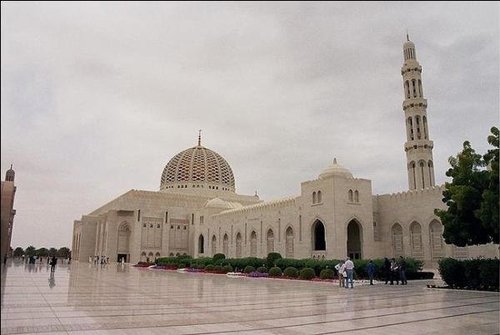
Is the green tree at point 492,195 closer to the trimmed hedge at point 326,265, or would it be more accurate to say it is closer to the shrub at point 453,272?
the trimmed hedge at point 326,265

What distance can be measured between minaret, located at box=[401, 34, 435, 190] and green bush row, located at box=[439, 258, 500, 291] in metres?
14.8

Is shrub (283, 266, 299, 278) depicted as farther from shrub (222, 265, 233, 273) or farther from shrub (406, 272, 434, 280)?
shrub (222, 265, 233, 273)

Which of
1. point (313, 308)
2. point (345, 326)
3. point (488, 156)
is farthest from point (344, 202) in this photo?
point (345, 326)

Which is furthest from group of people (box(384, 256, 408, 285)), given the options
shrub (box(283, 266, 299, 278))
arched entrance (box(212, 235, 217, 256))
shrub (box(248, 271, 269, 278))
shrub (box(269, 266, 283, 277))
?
arched entrance (box(212, 235, 217, 256))

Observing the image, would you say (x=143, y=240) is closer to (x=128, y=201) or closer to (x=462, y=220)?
(x=128, y=201)

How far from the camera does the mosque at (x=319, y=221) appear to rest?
80.1 feet

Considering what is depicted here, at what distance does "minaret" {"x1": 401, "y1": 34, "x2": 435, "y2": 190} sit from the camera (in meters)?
28.0

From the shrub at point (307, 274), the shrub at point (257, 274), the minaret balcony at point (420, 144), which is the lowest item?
the shrub at point (257, 274)

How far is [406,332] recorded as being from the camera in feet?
19.6

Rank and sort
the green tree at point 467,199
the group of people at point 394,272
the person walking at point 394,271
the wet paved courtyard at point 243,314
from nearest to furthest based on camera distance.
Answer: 1. the wet paved courtyard at point 243,314
2. the green tree at point 467,199
3. the group of people at point 394,272
4. the person walking at point 394,271

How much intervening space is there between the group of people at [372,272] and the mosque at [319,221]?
684cm

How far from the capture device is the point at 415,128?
2872 centimetres

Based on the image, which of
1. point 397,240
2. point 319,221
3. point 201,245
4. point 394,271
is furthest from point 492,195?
point 201,245

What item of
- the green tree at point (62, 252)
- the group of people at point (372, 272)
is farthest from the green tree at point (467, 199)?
the green tree at point (62, 252)
